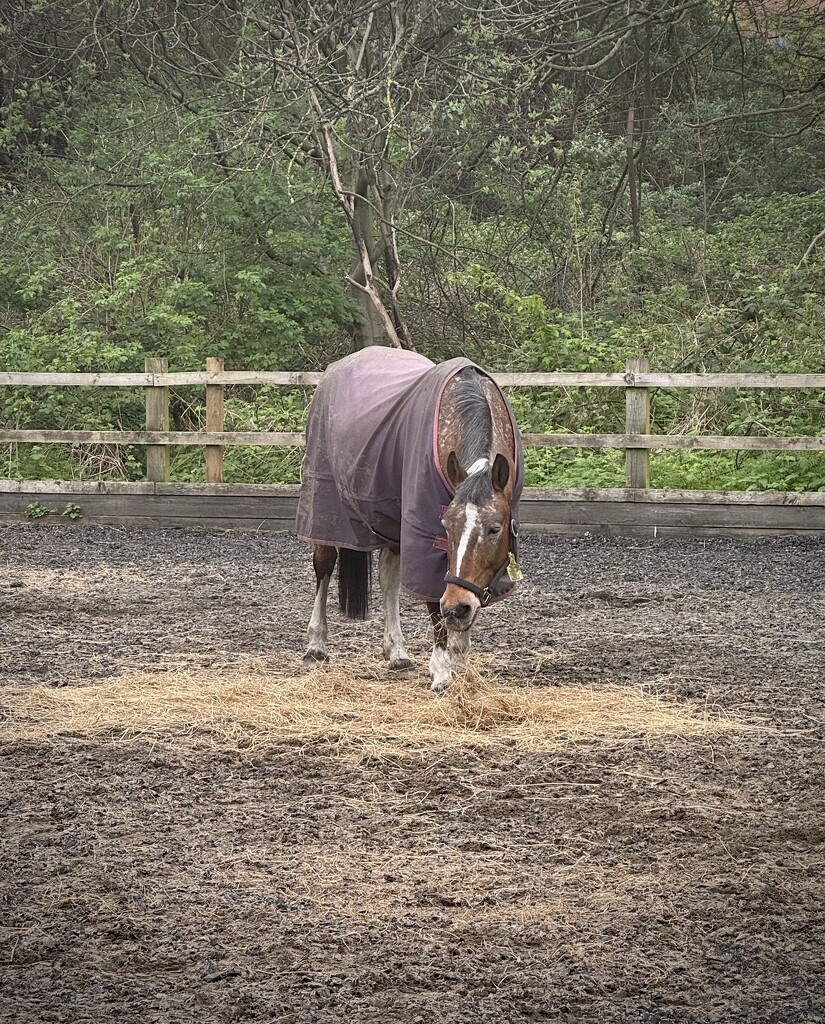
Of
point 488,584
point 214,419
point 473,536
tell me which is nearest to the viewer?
point 473,536

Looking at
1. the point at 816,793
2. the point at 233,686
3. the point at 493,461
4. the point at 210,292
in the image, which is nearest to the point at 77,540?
the point at 210,292

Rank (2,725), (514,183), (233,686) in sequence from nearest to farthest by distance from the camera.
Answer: (2,725) → (233,686) → (514,183)

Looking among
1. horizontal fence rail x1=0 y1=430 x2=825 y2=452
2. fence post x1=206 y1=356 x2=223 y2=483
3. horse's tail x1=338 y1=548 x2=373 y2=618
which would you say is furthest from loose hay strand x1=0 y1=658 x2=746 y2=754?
fence post x1=206 y1=356 x2=223 y2=483

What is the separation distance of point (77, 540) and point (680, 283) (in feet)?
25.9

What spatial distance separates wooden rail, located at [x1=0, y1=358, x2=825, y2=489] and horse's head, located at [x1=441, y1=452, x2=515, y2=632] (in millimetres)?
5472

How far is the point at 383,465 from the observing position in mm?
5391

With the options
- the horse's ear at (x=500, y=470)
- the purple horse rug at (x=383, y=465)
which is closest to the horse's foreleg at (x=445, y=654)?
the purple horse rug at (x=383, y=465)

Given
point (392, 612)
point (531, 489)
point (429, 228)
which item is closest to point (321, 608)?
point (392, 612)

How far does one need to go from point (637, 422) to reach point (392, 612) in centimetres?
529

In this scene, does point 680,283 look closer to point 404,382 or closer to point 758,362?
point 758,362

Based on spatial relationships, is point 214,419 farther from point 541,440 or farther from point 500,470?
point 500,470

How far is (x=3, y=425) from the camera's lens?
41.5ft

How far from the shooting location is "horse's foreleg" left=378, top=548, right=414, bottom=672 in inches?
224

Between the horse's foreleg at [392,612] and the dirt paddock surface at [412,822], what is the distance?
17 centimetres
